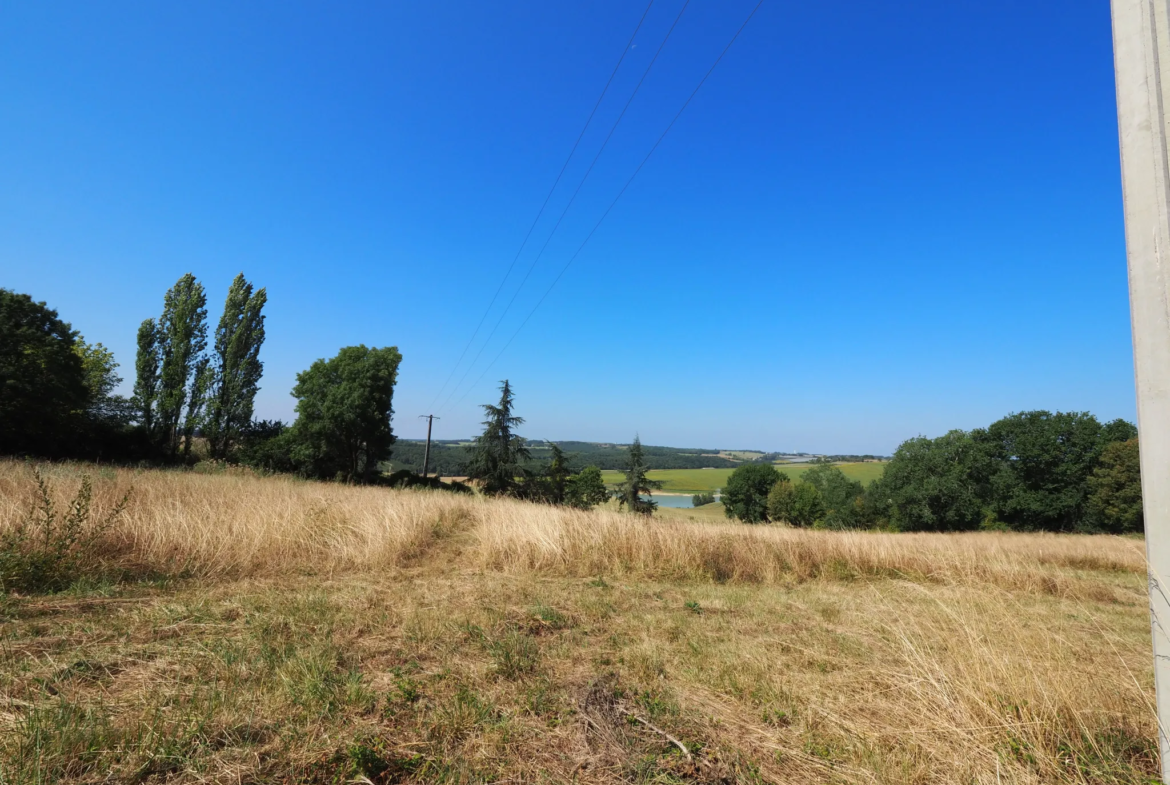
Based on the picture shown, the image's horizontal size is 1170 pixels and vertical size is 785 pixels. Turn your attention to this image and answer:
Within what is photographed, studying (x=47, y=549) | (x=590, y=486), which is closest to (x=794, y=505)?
(x=590, y=486)

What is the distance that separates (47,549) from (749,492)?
66.4 m

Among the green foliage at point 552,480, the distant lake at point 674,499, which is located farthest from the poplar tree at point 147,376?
the distant lake at point 674,499

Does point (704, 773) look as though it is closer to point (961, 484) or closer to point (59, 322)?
point (59, 322)

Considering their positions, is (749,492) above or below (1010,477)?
below

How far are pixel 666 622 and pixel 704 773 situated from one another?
8.46 ft

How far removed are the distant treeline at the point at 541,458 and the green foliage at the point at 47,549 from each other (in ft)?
91.9

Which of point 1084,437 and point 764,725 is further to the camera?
point 1084,437

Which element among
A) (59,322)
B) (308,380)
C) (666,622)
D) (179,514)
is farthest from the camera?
(308,380)

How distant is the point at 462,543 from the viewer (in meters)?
7.66

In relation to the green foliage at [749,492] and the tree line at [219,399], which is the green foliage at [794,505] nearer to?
the green foliage at [749,492]

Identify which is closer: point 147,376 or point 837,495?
point 147,376

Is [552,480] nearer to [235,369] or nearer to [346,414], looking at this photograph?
[346,414]

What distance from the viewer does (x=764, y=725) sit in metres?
2.70

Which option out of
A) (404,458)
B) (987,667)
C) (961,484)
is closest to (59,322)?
(404,458)
